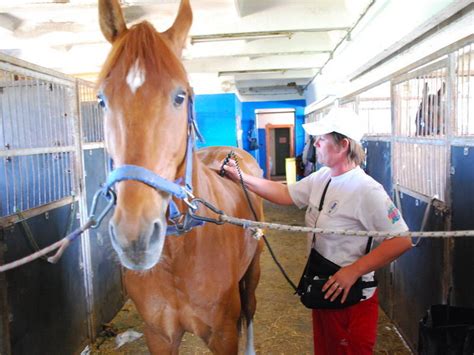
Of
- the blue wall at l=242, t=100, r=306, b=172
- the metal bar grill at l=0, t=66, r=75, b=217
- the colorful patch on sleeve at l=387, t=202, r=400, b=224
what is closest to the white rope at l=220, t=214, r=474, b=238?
the colorful patch on sleeve at l=387, t=202, r=400, b=224

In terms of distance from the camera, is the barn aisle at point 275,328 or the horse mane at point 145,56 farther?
the barn aisle at point 275,328

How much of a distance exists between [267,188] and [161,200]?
105 centimetres

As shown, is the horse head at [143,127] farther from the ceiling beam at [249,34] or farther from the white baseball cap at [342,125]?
the ceiling beam at [249,34]

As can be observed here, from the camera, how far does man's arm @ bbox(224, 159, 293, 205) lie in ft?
6.29

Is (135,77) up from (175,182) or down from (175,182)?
up

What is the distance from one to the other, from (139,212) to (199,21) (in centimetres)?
365

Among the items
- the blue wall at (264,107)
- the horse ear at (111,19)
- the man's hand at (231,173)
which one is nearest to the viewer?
the horse ear at (111,19)

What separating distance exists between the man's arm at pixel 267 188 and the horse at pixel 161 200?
0.55ft

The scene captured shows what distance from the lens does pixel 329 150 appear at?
1565 millimetres

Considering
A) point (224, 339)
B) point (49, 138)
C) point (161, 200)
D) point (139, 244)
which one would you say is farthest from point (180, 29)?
point (49, 138)

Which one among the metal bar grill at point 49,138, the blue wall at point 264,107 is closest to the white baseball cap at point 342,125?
the metal bar grill at point 49,138

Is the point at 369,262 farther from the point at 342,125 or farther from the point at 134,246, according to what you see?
the point at 134,246

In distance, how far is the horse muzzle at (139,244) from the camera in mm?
892

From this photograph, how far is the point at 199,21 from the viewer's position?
408 centimetres
